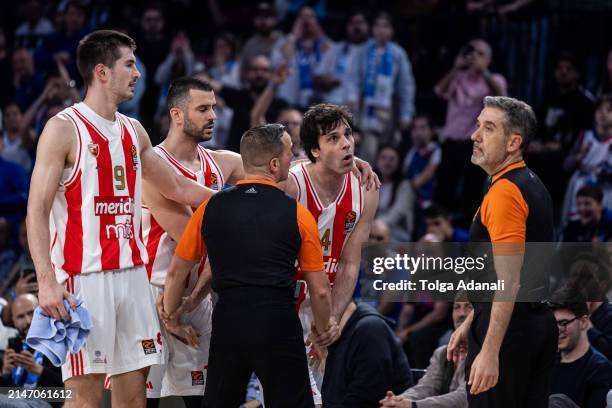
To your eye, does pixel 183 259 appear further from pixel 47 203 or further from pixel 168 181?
pixel 47 203

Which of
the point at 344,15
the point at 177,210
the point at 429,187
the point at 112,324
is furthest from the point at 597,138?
the point at 112,324

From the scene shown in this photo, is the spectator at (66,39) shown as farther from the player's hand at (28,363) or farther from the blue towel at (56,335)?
the blue towel at (56,335)

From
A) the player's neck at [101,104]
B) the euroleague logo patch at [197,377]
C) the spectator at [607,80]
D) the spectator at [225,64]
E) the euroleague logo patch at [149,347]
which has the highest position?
the spectator at [225,64]

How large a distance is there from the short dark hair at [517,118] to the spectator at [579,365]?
1.75 m

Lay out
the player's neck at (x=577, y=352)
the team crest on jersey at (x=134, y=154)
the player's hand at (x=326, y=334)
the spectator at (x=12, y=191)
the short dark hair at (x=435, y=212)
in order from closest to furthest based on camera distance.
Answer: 1. the team crest on jersey at (x=134, y=154)
2. the player's hand at (x=326, y=334)
3. the player's neck at (x=577, y=352)
4. the short dark hair at (x=435, y=212)
5. the spectator at (x=12, y=191)

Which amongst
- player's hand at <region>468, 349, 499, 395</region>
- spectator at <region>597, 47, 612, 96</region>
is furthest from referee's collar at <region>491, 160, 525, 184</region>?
spectator at <region>597, 47, 612, 96</region>

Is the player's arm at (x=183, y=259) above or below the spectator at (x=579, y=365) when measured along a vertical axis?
above

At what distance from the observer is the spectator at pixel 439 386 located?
673 centimetres

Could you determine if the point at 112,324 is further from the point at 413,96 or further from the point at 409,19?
the point at 409,19

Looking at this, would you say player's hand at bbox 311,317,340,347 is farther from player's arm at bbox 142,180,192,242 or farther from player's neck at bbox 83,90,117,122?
player's neck at bbox 83,90,117,122

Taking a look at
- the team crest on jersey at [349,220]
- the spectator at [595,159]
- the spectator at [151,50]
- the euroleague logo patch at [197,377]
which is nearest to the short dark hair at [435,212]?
the spectator at [595,159]

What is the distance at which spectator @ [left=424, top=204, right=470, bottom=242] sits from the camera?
10281 millimetres

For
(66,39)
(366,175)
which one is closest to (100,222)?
(366,175)

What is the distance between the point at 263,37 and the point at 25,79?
2986mm
